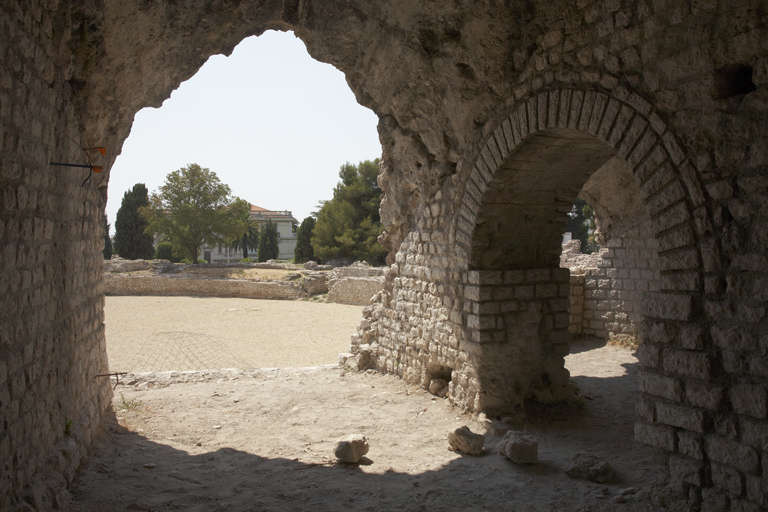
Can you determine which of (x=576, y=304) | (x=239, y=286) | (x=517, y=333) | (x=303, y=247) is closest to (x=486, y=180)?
(x=517, y=333)

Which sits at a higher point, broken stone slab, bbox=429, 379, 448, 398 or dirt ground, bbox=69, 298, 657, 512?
broken stone slab, bbox=429, 379, 448, 398

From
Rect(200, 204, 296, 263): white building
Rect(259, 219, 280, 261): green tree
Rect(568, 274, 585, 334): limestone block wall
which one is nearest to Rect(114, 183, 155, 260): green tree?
Rect(259, 219, 280, 261): green tree

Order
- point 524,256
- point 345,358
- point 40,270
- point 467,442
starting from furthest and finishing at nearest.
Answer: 1. point 345,358
2. point 524,256
3. point 467,442
4. point 40,270

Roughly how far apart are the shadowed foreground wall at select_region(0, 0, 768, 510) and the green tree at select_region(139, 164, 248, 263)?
26.4 m

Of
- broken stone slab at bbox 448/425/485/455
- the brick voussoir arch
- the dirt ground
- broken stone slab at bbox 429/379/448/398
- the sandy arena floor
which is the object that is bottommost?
the sandy arena floor

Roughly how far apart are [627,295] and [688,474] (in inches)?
278

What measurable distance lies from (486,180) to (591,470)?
9.42ft

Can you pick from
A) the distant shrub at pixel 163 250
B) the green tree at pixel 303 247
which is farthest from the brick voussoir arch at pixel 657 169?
the distant shrub at pixel 163 250

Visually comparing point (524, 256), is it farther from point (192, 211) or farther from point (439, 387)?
point (192, 211)

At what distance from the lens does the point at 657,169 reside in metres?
3.68

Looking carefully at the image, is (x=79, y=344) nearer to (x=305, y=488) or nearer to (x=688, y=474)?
(x=305, y=488)

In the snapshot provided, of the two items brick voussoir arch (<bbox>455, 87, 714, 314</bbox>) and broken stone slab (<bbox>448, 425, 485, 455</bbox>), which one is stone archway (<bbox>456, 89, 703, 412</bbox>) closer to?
brick voussoir arch (<bbox>455, 87, 714, 314</bbox>)

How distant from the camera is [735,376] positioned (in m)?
3.23

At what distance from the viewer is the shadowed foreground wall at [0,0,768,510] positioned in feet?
10.6
